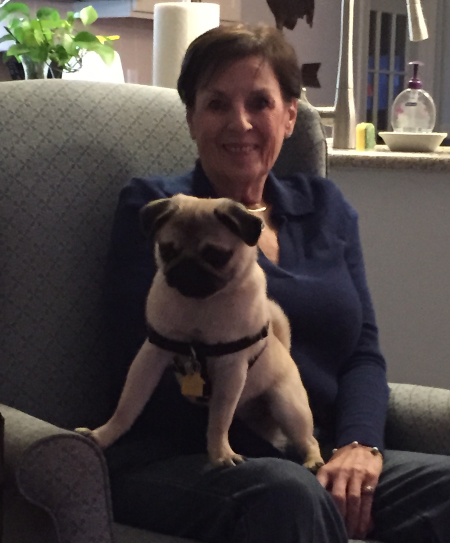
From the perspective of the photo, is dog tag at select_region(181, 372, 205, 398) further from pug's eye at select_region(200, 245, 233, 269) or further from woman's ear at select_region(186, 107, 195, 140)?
woman's ear at select_region(186, 107, 195, 140)

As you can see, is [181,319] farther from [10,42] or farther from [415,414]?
[10,42]

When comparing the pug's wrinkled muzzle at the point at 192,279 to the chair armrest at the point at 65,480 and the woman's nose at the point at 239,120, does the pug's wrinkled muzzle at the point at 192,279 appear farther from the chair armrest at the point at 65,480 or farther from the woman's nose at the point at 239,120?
the woman's nose at the point at 239,120

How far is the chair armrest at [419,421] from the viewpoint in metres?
1.35

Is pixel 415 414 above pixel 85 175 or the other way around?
the other way around

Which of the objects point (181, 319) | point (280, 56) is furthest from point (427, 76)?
point (181, 319)

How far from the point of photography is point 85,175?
1.41 meters

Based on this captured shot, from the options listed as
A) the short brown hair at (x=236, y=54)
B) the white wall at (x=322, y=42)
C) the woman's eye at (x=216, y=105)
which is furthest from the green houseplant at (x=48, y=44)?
the white wall at (x=322, y=42)

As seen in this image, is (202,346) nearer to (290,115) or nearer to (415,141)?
(290,115)

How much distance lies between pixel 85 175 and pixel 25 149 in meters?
0.12

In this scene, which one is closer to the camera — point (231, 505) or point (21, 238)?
point (231, 505)

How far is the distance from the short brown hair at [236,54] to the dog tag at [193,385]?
55 centimetres

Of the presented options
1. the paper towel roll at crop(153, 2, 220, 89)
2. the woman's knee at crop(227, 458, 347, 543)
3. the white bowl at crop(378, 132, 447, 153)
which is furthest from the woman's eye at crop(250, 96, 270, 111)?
the white bowl at crop(378, 132, 447, 153)

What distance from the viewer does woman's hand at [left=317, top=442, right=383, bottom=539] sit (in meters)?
1.15

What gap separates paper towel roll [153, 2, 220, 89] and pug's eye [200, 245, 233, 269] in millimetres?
1216
